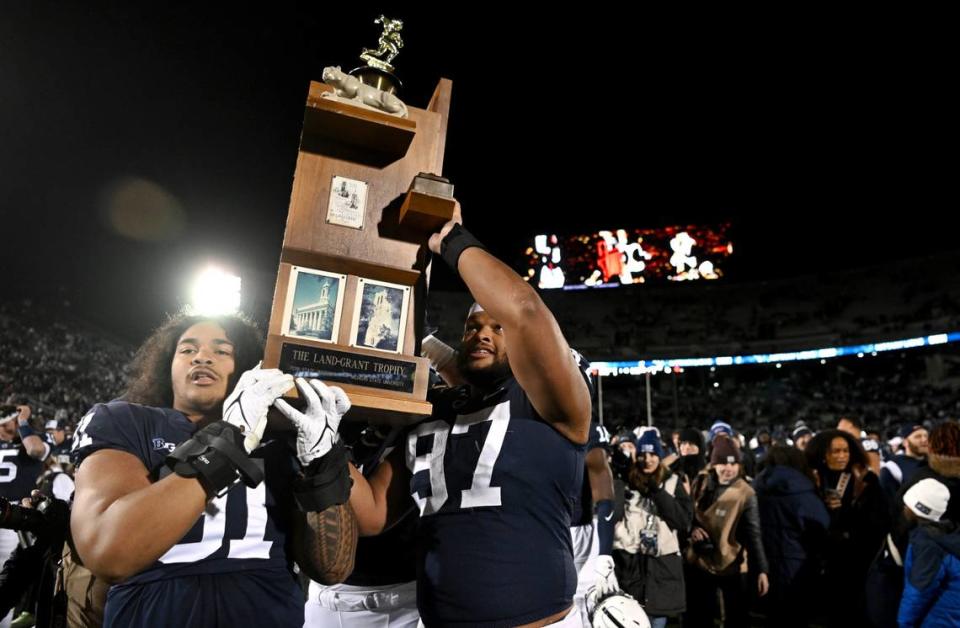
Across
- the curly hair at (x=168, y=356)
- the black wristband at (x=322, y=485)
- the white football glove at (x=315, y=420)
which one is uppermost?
the curly hair at (x=168, y=356)

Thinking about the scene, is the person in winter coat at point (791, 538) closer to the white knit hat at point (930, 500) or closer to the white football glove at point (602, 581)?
the white knit hat at point (930, 500)

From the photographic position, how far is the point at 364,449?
273 centimetres

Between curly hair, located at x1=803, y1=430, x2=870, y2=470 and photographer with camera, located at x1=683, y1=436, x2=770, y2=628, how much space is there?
2.04ft

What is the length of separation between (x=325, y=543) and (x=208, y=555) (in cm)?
33

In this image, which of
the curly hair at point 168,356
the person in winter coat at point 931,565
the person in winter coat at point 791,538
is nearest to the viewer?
the curly hair at point 168,356

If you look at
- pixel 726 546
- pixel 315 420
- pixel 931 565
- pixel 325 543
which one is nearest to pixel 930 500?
pixel 931 565

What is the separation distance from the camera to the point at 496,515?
2.07m

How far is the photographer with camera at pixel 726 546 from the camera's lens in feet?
18.6

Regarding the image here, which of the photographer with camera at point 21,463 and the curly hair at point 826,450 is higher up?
the curly hair at point 826,450

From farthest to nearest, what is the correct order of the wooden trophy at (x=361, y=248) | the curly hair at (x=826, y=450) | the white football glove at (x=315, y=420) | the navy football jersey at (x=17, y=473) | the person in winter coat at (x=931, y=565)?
the navy football jersey at (x=17, y=473), the curly hair at (x=826, y=450), the person in winter coat at (x=931, y=565), the wooden trophy at (x=361, y=248), the white football glove at (x=315, y=420)

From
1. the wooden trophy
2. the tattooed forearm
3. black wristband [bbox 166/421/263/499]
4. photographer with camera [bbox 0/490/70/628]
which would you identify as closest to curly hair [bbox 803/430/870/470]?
the wooden trophy

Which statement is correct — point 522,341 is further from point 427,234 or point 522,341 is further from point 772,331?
point 772,331

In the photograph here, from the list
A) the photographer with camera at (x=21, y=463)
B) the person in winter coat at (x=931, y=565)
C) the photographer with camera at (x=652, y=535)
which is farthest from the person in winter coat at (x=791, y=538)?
the photographer with camera at (x=21, y=463)

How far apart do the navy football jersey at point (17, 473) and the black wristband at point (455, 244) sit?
6253mm
